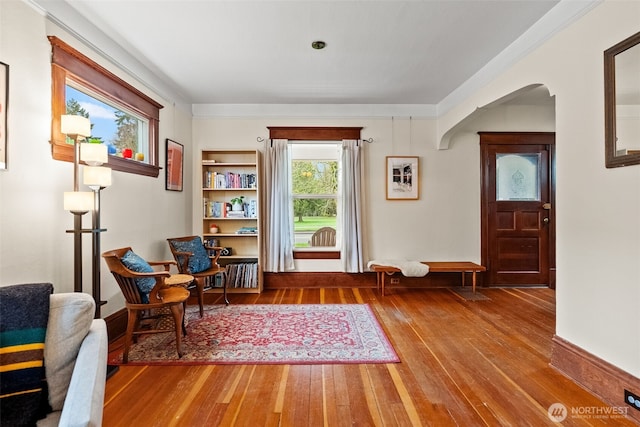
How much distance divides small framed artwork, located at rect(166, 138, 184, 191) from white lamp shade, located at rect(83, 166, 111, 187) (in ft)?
4.91

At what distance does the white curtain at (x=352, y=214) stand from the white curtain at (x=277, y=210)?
836 mm

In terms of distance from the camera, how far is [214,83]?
3738 millimetres

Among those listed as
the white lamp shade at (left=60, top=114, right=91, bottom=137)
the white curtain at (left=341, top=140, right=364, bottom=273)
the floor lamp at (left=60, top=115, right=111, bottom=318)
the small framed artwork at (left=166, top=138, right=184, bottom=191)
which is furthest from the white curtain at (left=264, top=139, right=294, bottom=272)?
the white lamp shade at (left=60, top=114, right=91, bottom=137)

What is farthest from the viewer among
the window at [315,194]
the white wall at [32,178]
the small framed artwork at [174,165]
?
the window at [315,194]

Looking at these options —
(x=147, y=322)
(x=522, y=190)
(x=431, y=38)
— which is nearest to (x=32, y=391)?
(x=147, y=322)

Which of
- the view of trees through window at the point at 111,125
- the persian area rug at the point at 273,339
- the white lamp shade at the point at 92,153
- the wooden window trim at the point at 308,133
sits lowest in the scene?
the persian area rug at the point at 273,339

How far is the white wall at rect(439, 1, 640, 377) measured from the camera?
1777 millimetres

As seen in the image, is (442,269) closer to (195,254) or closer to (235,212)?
(235,212)

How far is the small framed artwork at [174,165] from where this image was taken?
3.80 m

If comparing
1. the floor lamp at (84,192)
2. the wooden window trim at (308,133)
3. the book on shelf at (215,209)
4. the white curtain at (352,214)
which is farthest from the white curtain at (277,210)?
the floor lamp at (84,192)

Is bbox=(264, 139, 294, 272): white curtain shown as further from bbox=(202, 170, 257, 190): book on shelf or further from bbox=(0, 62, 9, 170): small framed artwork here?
bbox=(0, 62, 9, 170): small framed artwork

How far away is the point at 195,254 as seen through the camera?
3.54 metres

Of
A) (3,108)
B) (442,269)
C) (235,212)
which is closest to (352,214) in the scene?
(442,269)

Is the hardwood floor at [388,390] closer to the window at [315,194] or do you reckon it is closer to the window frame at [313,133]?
the window at [315,194]
